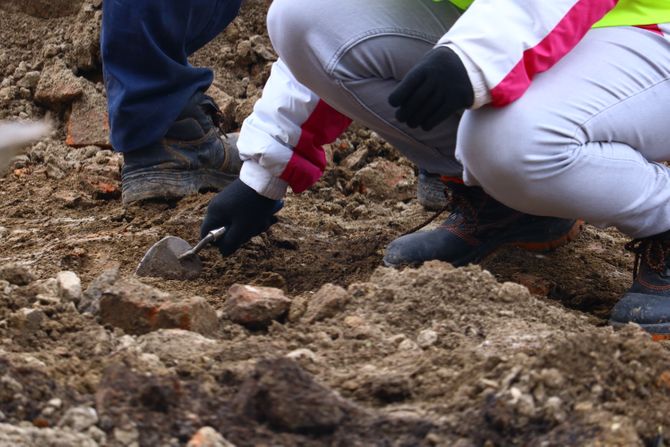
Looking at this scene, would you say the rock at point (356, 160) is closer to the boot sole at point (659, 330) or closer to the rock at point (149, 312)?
the boot sole at point (659, 330)

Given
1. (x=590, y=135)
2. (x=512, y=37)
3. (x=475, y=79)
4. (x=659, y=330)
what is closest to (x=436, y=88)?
(x=475, y=79)

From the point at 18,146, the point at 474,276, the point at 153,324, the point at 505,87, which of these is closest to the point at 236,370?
the point at 153,324

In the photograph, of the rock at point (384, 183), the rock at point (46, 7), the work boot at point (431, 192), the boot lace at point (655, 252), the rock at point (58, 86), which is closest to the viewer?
the boot lace at point (655, 252)

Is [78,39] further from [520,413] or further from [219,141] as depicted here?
[520,413]

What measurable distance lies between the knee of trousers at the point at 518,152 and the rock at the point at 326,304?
45 cm

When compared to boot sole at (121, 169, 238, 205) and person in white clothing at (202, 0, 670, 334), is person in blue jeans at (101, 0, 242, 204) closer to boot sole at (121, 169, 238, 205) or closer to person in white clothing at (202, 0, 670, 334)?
boot sole at (121, 169, 238, 205)

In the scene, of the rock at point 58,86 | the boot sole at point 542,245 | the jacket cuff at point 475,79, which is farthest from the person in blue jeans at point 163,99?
the jacket cuff at point 475,79

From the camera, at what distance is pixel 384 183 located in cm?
333

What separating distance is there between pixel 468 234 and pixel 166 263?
30.6 inches

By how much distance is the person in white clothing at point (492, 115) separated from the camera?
1943 mm

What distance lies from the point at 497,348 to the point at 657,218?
69 cm

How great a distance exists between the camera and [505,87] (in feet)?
6.48

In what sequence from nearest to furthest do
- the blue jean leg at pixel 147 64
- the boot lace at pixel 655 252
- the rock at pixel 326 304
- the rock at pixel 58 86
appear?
the rock at pixel 326 304
the boot lace at pixel 655 252
the blue jean leg at pixel 147 64
the rock at pixel 58 86

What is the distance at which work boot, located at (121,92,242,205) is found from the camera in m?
3.09
